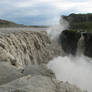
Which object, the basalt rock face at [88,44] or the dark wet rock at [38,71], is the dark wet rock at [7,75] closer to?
the dark wet rock at [38,71]

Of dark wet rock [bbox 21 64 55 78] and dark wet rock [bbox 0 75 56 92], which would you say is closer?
dark wet rock [bbox 0 75 56 92]

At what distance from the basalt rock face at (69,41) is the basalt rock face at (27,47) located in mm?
4325

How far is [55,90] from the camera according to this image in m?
4.64

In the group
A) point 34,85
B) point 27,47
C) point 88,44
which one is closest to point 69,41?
point 88,44

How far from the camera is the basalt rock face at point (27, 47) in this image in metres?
14.8

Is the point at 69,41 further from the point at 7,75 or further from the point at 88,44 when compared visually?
the point at 7,75

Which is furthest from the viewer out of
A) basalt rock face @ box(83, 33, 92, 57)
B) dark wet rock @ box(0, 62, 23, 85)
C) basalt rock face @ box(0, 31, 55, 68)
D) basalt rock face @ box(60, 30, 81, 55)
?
basalt rock face @ box(60, 30, 81, 55)

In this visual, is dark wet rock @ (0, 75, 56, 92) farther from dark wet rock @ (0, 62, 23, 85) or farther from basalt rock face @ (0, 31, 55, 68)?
basalt rock face @ (0, 31, 55, 68)

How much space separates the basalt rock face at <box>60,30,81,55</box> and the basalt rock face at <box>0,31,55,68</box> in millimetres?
4325

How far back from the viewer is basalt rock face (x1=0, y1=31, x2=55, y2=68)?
14.8 m

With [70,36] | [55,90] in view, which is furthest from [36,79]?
[70,36]

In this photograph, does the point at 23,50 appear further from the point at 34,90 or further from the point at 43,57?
the point at 34,90

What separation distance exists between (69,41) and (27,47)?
1217 centimetres

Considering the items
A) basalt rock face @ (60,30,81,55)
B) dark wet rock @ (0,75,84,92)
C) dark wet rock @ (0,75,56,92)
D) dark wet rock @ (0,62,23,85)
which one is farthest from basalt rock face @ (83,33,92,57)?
dark wet rock @ (0,75,56,92)
